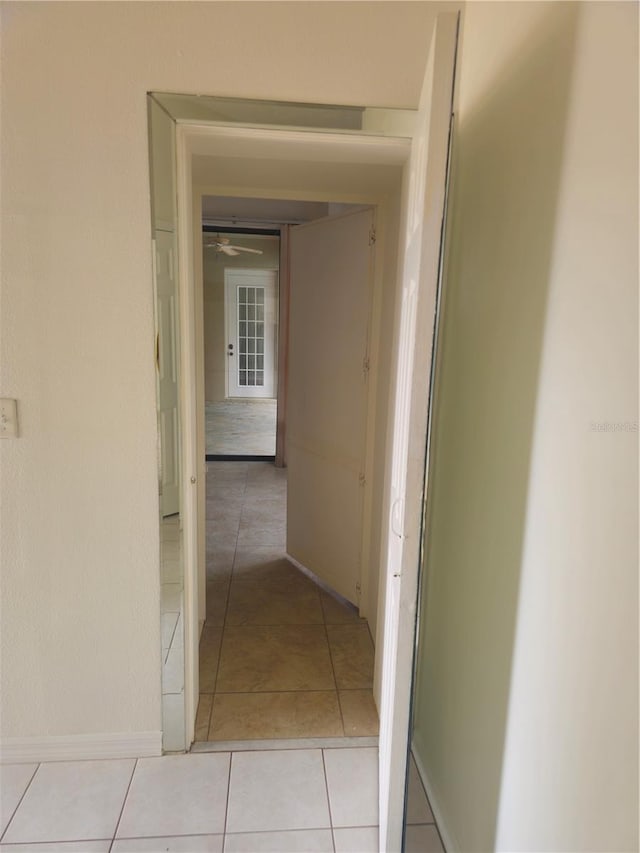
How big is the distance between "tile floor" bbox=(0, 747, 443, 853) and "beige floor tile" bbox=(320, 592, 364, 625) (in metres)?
0.84

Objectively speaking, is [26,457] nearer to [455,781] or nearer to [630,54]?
[455,781]

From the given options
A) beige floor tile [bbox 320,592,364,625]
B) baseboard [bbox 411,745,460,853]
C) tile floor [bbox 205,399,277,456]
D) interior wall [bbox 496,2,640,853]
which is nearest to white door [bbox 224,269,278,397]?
tile floor [bbox 205,399,277,456]

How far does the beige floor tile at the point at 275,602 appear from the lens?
2.63 m

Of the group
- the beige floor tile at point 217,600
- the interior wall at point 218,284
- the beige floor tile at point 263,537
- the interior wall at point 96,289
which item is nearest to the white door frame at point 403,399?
the interior wall at point 96,289

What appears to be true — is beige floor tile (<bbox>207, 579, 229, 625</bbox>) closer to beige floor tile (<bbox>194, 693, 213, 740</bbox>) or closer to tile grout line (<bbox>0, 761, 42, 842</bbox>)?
beige floor tile (<bbox>194, 693, 213, 740</bbox>)

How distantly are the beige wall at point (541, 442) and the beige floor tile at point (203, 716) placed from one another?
2.83 feet

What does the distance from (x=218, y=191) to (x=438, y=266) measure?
56.8 inches

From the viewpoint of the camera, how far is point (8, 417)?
1549mm

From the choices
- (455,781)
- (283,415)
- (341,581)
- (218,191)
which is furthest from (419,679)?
(283,415)

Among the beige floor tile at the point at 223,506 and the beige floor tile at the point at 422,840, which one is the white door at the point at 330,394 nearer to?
the beige floor tile at the point at 223,506

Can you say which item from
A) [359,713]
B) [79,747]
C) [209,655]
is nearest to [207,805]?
[79,747]

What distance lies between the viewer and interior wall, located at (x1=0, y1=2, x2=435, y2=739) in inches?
55.6

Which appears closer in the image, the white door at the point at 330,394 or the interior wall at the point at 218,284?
the white door at the point at 330,394

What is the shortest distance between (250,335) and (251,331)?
5 cm
